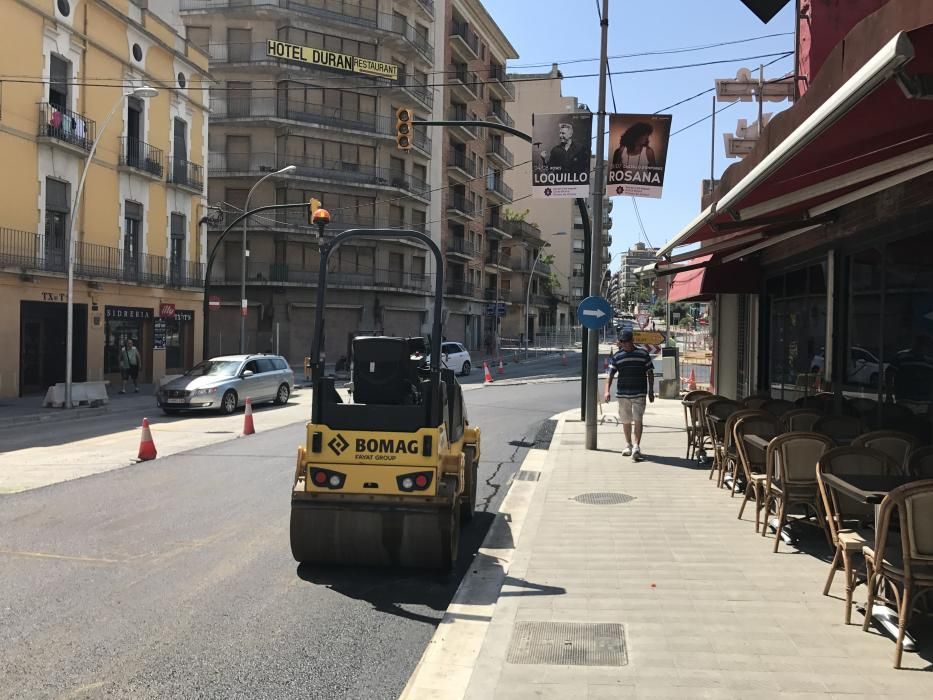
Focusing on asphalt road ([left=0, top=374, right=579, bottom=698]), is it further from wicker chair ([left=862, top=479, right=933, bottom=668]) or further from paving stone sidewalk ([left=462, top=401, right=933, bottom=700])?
wicker chair ([left=862, top=479, right=933, bottom=668])

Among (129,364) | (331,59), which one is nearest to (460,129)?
(331,59)

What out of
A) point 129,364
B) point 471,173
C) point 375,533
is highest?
point 471,173

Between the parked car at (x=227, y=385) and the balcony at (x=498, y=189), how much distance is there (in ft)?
152

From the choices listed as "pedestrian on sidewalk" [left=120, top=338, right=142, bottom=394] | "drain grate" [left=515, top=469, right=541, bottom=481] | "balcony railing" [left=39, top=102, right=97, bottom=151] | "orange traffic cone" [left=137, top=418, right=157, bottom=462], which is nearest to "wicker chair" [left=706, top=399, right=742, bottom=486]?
"drain grate" [left=515, top=469, right=541, bottom=481]

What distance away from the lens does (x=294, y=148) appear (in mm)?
46031

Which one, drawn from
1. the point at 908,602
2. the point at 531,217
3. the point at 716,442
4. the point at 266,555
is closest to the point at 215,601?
Result: the point at 266,555

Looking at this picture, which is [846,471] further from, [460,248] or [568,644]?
[460,248]

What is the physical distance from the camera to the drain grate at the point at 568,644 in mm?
4254

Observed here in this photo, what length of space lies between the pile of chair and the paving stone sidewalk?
0.75 feet

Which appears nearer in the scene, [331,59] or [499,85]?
[331,59]

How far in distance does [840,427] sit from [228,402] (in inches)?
618

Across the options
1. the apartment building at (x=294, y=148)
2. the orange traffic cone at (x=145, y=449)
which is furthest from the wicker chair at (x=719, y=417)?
the apartment building at (x=294, y=148)

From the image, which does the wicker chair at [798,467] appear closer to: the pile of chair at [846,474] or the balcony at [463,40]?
the pile of chair at [846,474]

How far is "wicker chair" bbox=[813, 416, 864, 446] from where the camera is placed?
7.75 meters
